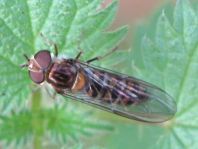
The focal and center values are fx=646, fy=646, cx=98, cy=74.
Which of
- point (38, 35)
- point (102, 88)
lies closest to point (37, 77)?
point (38, 35)

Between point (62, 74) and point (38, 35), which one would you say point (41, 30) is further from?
point (62, 74)

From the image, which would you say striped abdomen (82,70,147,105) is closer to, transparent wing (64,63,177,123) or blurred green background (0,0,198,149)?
transparent wing (64,63,177,123)

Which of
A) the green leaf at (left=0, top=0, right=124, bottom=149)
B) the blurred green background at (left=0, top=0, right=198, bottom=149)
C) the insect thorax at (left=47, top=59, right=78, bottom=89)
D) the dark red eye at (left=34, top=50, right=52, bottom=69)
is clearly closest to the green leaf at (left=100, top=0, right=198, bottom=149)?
the blurred green background at (left=0, top=0, right=198, bottom=149)

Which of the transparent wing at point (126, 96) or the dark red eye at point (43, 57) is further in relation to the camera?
the dark red eye at point (43, 57)

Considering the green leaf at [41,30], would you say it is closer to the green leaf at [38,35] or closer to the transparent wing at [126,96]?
the green leaf at [38,35]

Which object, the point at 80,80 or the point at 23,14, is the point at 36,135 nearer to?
the point at 80,80

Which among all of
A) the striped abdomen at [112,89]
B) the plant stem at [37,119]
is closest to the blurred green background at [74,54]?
the plant stem at [37,119]

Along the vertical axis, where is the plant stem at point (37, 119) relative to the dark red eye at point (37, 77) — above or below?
below
